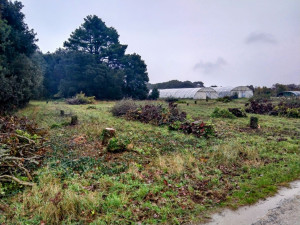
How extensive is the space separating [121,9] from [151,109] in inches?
311

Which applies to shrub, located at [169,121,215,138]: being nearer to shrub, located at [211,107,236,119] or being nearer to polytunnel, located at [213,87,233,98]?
shrub, located at [211,107,236,119]

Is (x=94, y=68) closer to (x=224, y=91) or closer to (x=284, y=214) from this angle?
(x=224, y=91)

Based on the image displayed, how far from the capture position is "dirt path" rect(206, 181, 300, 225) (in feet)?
10.1

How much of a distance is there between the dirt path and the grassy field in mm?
163

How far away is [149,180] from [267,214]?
2090 millimetres

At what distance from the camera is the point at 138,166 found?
16.2 feet

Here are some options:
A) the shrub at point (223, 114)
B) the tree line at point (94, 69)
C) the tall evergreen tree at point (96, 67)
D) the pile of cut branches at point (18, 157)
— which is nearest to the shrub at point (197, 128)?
the shrub at point (223, 114)

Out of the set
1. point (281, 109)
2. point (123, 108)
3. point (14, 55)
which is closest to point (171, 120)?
point (123, 108)

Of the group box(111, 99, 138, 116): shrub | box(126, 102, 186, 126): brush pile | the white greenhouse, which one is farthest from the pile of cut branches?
the white greenhouse

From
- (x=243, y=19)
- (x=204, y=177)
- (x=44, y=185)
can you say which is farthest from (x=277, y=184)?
(x=243, y=19)

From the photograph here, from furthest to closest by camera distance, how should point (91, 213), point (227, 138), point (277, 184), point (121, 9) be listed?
point (121, 9) → point (227, 138) → point (277, 184) → point (91, 213)

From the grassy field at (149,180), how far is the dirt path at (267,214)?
6.4 inches

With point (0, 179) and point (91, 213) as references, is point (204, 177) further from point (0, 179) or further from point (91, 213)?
point (0, 179)

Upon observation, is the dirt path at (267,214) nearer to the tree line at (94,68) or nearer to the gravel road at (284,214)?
the gravel road at (284,214)
